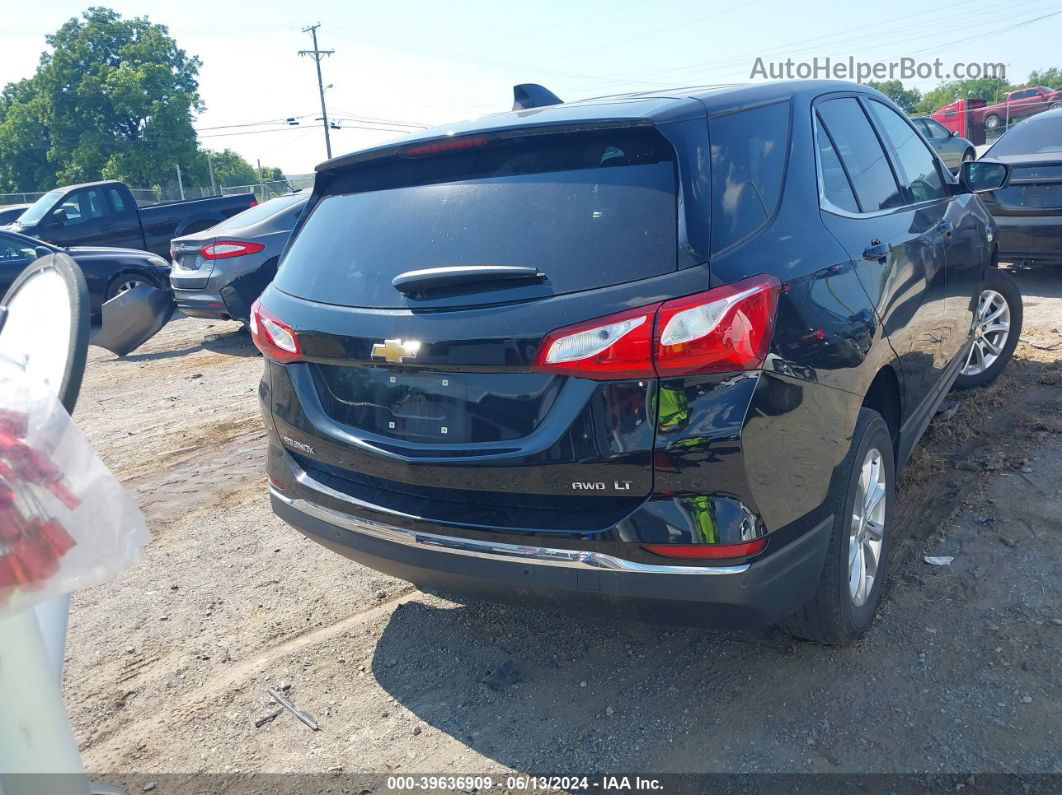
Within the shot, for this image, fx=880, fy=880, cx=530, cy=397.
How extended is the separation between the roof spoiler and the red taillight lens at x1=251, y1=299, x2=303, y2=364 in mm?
1307

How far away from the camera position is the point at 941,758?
2.57 m

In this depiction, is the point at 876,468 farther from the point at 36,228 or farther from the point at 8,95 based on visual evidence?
the point at 8,95

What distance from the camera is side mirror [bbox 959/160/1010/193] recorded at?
4.88 m

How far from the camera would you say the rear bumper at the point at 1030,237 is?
8.02m

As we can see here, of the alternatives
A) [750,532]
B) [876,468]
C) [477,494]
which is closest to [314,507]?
[477,494]

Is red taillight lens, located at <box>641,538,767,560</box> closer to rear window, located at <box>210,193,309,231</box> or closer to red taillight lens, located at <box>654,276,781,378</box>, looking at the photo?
red taillight lens, located at <box>654,276,781,378</box>

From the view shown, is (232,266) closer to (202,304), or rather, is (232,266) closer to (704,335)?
(202,304)

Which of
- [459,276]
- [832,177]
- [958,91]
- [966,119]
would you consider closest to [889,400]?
[832,177]

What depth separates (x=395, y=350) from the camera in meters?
2.65

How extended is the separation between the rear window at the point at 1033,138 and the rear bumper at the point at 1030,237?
120cm

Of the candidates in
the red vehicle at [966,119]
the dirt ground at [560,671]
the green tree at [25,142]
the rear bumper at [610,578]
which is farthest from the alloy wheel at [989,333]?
the green tree at [25,142]

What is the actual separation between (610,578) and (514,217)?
3.60 feet

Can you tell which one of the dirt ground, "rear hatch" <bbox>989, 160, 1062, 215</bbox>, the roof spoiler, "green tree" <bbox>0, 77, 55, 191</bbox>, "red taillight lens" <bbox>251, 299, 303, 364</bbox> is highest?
"green tree" <bbox>0, 77, 55, 191</bbox>

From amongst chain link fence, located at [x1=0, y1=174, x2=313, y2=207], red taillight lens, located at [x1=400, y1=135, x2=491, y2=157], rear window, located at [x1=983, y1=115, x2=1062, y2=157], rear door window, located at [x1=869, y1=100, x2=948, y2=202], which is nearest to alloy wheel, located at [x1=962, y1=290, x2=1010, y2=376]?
rear door window, located at [x1=869, y1=100, x2=948, y2=202]
